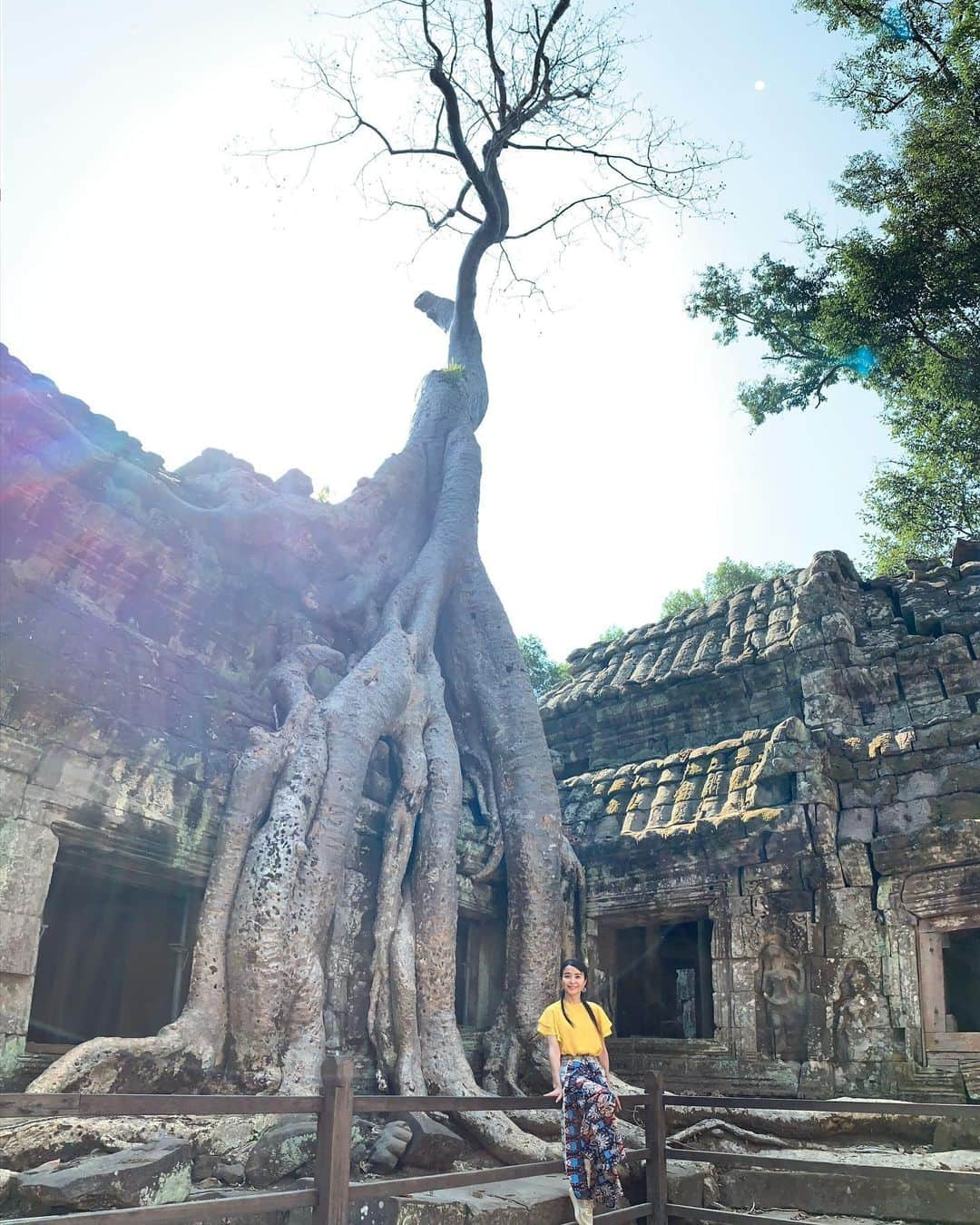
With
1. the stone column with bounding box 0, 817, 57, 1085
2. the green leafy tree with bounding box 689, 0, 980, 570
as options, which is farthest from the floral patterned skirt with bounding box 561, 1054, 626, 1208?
the green leafy tree with bounding box 689, 0, 980, 570

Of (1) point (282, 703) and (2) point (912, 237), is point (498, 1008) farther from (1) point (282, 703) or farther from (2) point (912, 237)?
(2) point (912, 237)

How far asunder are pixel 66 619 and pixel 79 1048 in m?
2.00

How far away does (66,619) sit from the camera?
4855 millimetres

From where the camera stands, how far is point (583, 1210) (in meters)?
3.35

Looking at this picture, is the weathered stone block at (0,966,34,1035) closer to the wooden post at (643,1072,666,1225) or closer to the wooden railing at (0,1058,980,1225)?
the wooden railing at (0,1058,980,1225)

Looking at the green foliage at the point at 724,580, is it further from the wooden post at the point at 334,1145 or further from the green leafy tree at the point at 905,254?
the wooden post at the point at 334,1145

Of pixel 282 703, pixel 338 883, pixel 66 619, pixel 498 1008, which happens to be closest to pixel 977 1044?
pixel 498 1008

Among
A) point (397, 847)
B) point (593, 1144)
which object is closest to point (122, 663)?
point (397, 847)

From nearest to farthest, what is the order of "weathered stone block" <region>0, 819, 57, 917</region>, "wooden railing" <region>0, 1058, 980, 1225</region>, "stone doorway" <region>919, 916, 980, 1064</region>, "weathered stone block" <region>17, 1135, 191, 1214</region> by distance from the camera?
"wooden railing" <region>0, 1058, 980, 1225</region> → "weathered stone block" <region>17, 1135, 191, 1214</region> → "weathered stone block" <region>0, 819, 57, 917</region> → "stone doorway" <region>919, 916, 980, 1064</region>

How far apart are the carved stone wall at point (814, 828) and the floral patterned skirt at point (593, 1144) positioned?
2.79 metres

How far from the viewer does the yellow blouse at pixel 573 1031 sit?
3.69m

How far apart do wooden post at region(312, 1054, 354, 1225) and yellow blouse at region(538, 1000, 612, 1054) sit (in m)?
1.29

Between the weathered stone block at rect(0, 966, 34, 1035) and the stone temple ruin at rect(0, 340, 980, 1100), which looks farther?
the stone temple ruin at rect(0, 340, 980, 1100)

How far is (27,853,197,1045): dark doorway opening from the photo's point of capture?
6.43 meters
